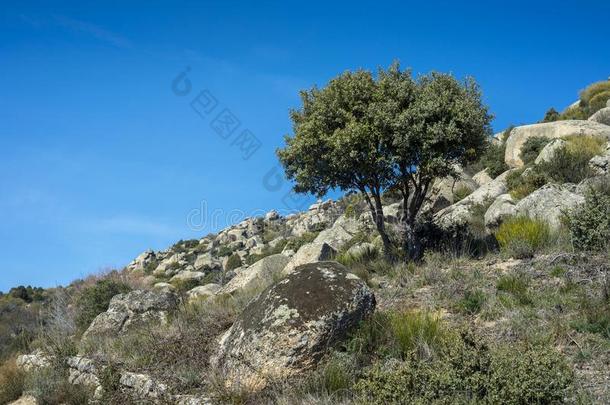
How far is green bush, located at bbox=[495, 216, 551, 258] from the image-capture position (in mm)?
13062

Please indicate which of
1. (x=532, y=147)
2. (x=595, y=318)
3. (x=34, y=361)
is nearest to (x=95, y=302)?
(x=34, y=361)

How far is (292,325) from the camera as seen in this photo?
827 cm

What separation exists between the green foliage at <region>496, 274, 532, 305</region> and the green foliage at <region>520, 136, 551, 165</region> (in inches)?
743

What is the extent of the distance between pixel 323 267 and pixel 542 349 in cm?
420

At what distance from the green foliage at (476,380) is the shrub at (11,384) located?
9.89m

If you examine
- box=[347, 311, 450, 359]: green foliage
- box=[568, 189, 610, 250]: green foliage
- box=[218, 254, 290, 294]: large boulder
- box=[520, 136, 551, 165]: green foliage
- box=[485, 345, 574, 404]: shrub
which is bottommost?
box=[485, 345, 574, 404]: shrub

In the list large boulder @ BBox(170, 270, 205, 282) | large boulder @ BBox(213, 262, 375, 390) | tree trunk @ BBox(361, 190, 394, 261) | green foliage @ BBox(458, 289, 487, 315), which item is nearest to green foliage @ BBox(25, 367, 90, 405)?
large boulder @ BBox(213, 262, 375, 390)

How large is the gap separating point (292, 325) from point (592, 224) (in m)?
8.30

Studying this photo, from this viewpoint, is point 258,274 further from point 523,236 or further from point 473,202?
point 523,236

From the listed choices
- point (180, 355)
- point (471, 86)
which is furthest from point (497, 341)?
point (471, 86)

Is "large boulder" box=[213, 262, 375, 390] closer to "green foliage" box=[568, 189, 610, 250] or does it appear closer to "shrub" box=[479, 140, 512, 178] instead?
"green foliage" box=[568, 189, 610, 250]

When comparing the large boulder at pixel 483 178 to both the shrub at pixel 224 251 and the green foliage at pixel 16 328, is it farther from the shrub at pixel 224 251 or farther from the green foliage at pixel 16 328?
the green foliage at pixel 16 328

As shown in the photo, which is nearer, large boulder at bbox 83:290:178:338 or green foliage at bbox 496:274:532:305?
green foliage at bbox 496:274:532:305

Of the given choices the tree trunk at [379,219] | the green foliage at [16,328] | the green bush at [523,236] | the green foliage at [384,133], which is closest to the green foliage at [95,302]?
the green foliage at [16,328]
